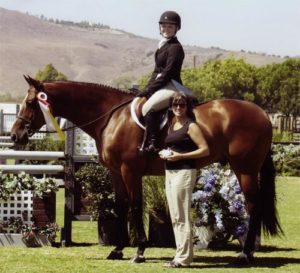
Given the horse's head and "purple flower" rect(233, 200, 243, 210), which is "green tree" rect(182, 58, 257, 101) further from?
the horse's head

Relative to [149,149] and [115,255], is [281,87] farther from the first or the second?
[149,149]

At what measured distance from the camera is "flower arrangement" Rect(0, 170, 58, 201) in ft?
35.7

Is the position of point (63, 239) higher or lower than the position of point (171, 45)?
lower

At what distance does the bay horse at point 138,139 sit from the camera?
9.63 metres

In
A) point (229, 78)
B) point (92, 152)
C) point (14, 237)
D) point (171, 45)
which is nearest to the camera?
point (171, 45)

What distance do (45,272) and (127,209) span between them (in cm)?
192

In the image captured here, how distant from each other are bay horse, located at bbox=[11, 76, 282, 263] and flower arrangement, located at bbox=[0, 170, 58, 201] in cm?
117

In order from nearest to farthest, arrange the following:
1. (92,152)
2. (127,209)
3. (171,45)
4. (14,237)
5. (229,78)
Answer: (171,45), (127,209), (14,237), (92,152), (229,78)

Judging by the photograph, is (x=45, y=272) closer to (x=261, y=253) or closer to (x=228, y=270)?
(x=228, y=270)

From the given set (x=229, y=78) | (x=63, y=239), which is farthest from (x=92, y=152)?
(x=229, y=78)

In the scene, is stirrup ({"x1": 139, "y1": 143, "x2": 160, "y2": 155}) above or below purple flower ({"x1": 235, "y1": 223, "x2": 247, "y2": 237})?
above

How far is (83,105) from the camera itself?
10.0m

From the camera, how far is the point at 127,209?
10.2 m

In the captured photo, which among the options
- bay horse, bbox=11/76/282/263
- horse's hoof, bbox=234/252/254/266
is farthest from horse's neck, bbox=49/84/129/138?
horse's hoof, bbox=234/252/254/266
